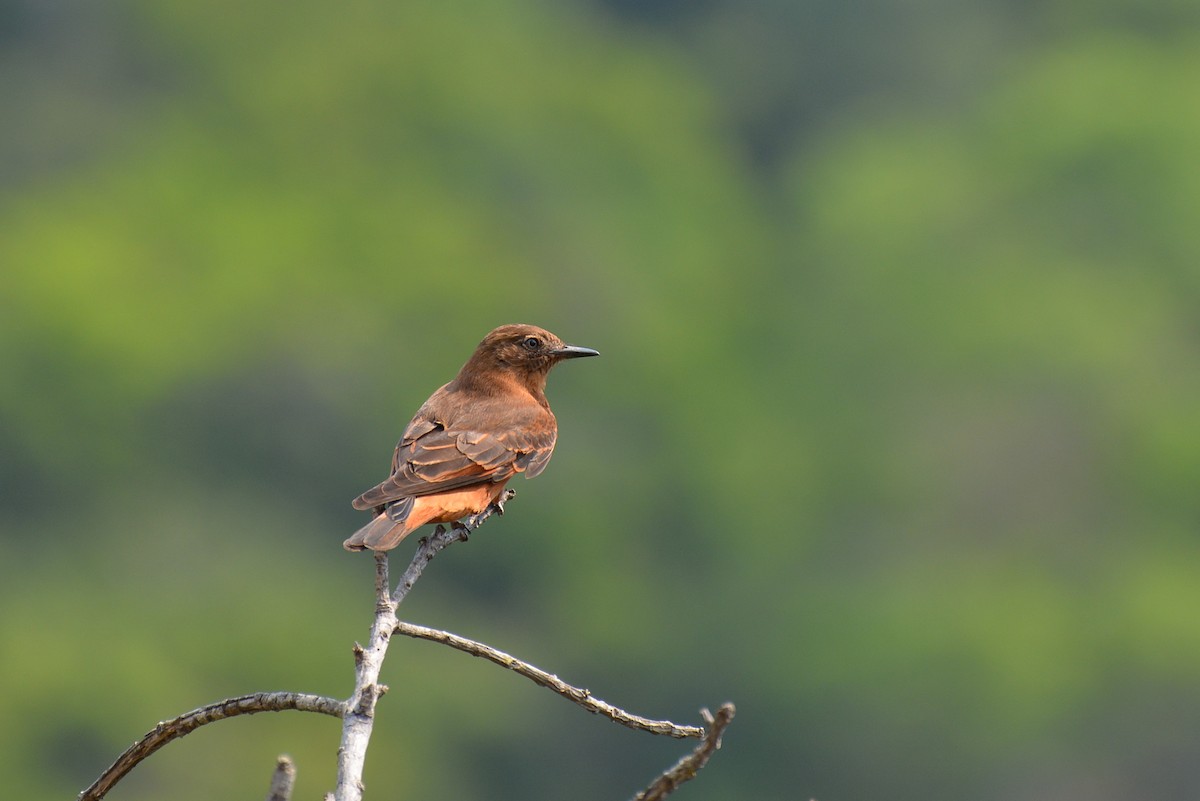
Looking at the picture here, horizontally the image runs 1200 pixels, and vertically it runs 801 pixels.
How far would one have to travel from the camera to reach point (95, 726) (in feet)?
113

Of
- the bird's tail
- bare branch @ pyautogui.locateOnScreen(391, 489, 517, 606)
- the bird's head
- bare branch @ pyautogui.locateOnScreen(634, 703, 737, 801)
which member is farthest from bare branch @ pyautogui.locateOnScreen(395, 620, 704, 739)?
the bird's head

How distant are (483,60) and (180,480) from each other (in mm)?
18639

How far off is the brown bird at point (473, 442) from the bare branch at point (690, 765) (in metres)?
2.04

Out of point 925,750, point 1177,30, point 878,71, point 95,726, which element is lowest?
point 95,726

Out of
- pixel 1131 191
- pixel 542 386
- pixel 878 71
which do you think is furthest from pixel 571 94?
pixel 542 386

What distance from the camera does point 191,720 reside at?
350cm

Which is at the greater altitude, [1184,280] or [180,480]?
[1184,280]

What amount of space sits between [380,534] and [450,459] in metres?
0.91

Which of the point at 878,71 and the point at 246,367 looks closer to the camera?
the point at 246,367

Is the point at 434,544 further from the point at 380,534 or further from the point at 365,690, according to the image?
the point at 365,690

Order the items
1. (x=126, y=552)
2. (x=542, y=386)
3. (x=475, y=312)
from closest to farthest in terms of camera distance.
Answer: (x=542, y=386), (x=126, y=552), (x=475, y=312)

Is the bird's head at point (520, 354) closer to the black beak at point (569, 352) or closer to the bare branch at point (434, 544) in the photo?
the black beak at point (569, 352)

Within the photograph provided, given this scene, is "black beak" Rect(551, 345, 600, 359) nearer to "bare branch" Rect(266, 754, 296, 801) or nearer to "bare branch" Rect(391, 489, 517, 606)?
"bare branch" Rect(391, 489, 517, 606)

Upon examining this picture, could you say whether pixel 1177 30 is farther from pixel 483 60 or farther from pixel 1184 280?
pixel 483 60
